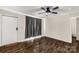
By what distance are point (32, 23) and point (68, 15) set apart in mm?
1220

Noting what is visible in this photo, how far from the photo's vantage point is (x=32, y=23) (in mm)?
3398

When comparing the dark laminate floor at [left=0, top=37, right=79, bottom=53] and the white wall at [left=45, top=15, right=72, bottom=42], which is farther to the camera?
the white wall at [left=45, top=15, right=72, bottom=42]

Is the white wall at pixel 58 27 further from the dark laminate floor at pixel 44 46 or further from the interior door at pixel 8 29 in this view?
the interior door at pixel 8 29

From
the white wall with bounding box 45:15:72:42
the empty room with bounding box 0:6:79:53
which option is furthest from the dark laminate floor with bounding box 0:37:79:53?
the white wall with bounding box 45:15:72:42

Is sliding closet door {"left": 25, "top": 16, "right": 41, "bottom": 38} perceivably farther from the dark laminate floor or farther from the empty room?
the dark laminate floor

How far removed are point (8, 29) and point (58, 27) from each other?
153cm

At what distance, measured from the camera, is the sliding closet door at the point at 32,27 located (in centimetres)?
314

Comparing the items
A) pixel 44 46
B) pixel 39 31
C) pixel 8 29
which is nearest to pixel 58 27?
pixel 39 31

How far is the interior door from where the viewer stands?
263 cm

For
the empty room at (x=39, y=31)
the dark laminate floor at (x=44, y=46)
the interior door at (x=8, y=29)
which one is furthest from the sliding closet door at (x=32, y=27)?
the interior door at (x=8, y=29)

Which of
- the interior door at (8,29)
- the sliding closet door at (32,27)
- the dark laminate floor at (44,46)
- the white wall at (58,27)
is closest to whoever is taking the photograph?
the interior door at (8,29)

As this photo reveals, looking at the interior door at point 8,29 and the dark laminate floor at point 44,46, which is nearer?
the interior door at point 8,29
